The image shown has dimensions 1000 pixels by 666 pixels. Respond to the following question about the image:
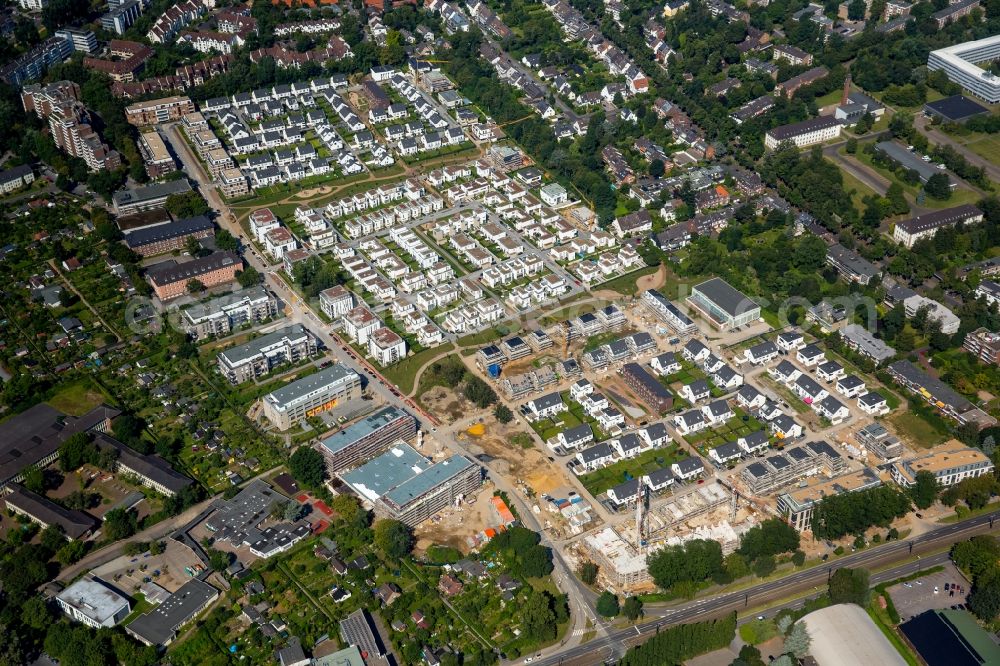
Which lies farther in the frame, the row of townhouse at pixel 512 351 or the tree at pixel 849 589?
the row of townhouse at pixel 512 351

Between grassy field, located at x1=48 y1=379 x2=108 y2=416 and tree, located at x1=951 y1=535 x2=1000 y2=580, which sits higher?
grassy field, located at x1=48 y1=379 x2=108 y2=416

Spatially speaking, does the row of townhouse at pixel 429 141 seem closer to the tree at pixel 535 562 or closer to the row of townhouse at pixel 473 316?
the row of townhouse at pixel 473 316

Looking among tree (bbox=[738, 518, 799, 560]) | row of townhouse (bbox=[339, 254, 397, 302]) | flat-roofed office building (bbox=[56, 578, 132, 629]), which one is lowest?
tree (bbox=[738, 518, 799, 560])

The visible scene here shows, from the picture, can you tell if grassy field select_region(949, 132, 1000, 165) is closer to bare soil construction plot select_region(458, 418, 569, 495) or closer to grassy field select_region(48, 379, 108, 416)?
bare soil construction plot select_region(458, 418, 569, 495)

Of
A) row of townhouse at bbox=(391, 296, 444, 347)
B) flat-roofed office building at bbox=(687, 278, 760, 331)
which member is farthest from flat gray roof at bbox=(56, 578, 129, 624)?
flat-roofed office building at bbox=(687, 278, 760, 331)

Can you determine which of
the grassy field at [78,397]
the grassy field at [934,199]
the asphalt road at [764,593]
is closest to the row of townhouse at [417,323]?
the grassy field at [78,397]

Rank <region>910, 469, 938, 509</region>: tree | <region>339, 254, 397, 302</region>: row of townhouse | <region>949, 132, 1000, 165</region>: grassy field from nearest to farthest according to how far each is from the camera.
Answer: <region>910, 469, 938, 509</region>: tree → <region>339, 254, 397, 302</region>: row of townhouse → <region>949, 132, 1000, 165</region>: grassy field

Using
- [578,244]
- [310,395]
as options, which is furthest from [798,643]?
[578,244]
